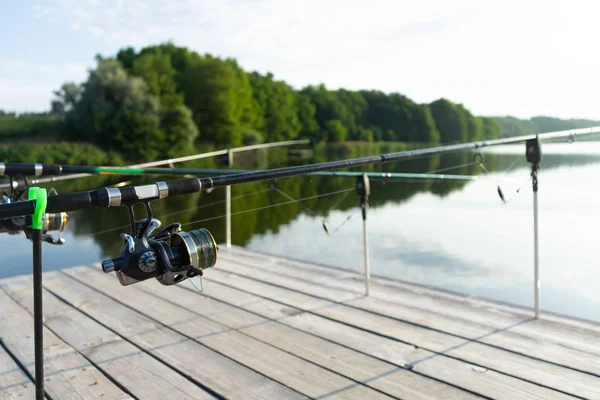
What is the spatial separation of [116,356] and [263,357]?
61cm

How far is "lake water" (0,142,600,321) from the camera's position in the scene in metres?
6.68

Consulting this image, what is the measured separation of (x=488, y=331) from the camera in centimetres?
251

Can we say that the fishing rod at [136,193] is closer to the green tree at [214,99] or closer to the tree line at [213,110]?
the tree line at [213,110]

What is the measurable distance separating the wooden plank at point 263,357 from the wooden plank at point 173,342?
0.02 m

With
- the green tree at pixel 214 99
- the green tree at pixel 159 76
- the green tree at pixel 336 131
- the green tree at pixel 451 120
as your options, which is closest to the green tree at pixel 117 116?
the green tree at pixel 159 76

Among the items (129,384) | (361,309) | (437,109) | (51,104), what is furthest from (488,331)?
(51,104)

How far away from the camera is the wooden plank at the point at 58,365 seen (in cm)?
200

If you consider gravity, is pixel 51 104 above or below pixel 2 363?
above

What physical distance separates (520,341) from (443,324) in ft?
1.16

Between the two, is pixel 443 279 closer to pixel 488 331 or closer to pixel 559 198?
pixel 488 331

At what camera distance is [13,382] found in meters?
2.09

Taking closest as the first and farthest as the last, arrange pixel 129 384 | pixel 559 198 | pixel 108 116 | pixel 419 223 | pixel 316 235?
pixel 129 384, pixel 316 235, pixel 419 223, pixel 559 198, pixel 108 116

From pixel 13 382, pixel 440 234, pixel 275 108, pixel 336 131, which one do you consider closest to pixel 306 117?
pixel 275 108

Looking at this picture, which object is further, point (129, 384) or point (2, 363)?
point (2, 363)
